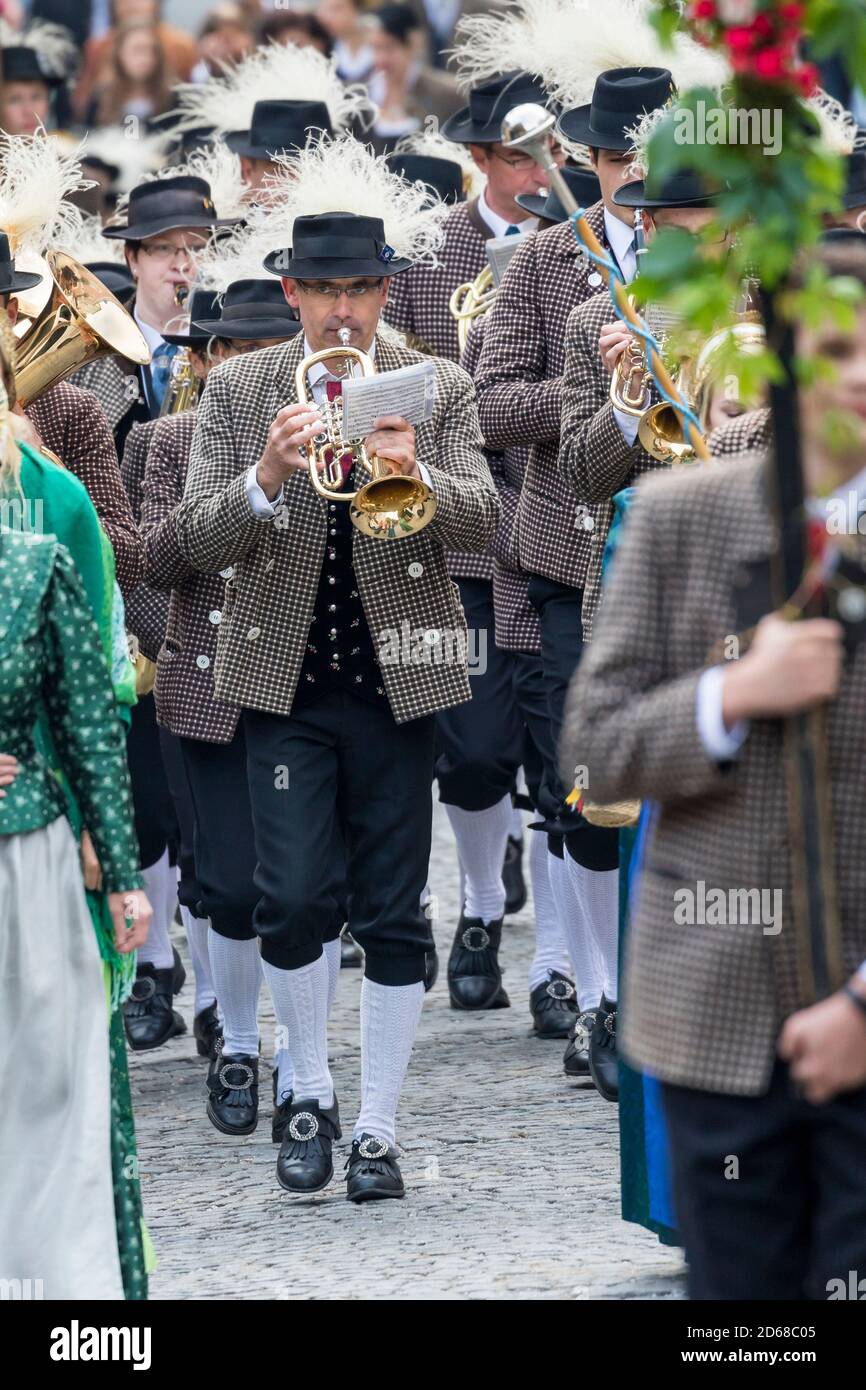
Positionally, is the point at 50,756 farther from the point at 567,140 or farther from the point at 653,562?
the point at 567,140

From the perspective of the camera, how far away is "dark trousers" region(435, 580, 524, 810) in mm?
8164

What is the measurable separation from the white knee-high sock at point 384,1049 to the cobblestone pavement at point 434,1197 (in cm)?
20

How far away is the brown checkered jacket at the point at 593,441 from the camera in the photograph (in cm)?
658

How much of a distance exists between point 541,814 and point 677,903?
423cm

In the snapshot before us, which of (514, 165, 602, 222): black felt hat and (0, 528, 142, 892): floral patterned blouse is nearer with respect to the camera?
(0, 528, 142, 892): floral patterned blouse

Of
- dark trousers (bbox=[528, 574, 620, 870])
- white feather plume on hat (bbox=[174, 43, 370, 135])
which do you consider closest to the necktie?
dark trousers (bbox=[528, 574, 620, 870])

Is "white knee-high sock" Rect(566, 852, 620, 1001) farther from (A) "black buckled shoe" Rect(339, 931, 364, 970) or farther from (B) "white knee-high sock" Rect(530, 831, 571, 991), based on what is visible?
(A) "black buckled shoe" Rect(339, 931, 364, 970)

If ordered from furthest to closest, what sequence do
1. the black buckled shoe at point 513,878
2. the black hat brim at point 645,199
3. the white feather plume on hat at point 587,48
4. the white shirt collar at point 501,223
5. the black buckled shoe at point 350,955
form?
the black buckled shoe at point 513,878, the black buckled shoe at point 350,955, the white shirt collar at point 501,223, the white feather plume on hat at point 587,48, the black hat brim at point 645,199

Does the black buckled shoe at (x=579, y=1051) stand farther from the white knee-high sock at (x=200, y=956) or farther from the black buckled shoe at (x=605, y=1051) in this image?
the white knee-high sock at (x=200, y=956)

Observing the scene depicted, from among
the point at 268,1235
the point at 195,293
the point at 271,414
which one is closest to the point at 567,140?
the point at 195,293

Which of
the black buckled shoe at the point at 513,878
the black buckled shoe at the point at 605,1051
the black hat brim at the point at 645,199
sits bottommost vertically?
the black buckled shoe at the point at 513,878

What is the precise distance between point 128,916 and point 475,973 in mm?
3631

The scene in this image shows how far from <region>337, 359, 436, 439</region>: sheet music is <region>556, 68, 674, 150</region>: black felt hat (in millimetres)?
1261

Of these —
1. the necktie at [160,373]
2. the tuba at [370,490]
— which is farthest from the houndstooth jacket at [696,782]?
the necktie at [160,373]
